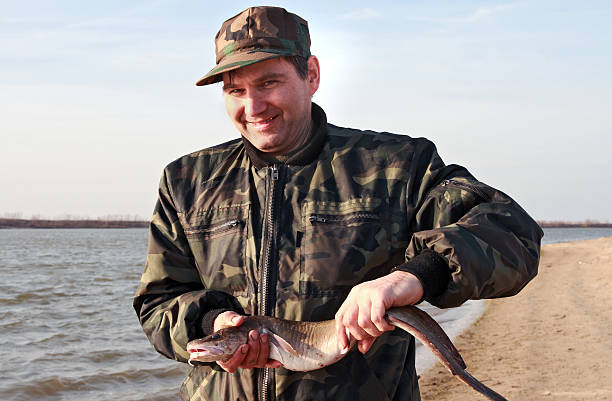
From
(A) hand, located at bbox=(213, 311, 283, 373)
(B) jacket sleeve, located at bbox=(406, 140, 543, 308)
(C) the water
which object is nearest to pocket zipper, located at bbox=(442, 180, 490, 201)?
(B) jacket sleeve, located at bbox=(406, 140, 543, 308)

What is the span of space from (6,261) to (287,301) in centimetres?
3196

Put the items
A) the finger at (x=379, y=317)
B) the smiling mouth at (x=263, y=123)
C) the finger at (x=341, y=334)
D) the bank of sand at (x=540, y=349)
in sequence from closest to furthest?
the finger at (x=379, y=317), the finger at (x=341, y=334), the smiling mouth at (x=263, y=123), the bank of sand at (x=540, y=349)

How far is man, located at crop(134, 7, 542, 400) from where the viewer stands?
9.06 ft

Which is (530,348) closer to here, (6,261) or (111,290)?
(111,290)

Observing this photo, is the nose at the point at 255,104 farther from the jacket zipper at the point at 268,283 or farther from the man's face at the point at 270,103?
the jacket zipper at the point at 268,283

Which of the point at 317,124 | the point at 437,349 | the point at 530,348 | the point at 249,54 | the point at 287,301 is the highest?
the point at 249,54

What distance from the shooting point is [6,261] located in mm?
31297

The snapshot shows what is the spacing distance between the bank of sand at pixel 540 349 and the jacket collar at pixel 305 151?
5048 millimetres

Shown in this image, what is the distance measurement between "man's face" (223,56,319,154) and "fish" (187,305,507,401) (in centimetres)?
83

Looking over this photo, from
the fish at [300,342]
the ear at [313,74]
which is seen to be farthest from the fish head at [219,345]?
the ear at [313,74]

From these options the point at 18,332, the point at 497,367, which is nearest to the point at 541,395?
the point at 497,367

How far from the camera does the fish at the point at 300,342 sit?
2541 millimetres

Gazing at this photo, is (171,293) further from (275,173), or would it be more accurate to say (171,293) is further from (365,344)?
(365,344)

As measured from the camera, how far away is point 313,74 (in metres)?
3.16
